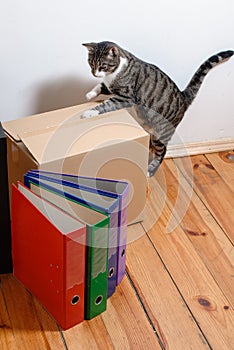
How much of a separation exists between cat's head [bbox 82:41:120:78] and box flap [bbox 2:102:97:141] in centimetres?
14

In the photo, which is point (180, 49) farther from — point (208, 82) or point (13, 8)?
point (13, 8)

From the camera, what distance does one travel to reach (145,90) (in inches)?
80.6

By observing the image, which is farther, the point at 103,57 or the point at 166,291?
the point at 103,57

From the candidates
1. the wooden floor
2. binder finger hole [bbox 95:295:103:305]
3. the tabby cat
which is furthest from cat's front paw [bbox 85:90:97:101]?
binder finger hole [bbox 95:295:103:305]

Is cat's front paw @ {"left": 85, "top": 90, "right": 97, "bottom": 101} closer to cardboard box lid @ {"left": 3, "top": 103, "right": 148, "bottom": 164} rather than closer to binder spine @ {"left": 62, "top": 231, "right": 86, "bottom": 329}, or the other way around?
cardboard box lid @ {"left": 3, "top": 103, "right": 148, "bottom": 164}

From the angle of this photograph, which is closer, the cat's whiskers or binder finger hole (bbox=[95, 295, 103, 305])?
binder finger hole (bbox=[95, 295, 103, 305])

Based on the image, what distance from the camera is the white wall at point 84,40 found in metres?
1.92

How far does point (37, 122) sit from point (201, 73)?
63 centimetres

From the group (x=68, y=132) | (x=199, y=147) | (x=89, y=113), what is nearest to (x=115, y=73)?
(x=89, y=113)

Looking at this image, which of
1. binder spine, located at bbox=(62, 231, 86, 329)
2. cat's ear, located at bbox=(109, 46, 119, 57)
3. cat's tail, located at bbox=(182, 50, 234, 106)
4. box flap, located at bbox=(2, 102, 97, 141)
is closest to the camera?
binder spine, located at bbox=(62, 231, 86, 329)

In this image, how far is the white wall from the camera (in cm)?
192

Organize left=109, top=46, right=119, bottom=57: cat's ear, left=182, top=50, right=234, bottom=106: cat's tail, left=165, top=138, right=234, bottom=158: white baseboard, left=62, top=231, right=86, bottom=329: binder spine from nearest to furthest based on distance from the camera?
1. left=62, top=231, right=86, bottom=329: binder spine
2. left=109, top=46, right=119, bottom=57: cat's ear
3. left=182, top=50, right=234, bottom=106: cat's tail
4. left=165, top=138, right=234, bottom=158: white baseboard

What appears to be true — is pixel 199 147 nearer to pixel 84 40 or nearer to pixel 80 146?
pixel 84 40

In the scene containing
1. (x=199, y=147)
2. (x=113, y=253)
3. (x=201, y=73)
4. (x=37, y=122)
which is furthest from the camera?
(x=199, y=147)
